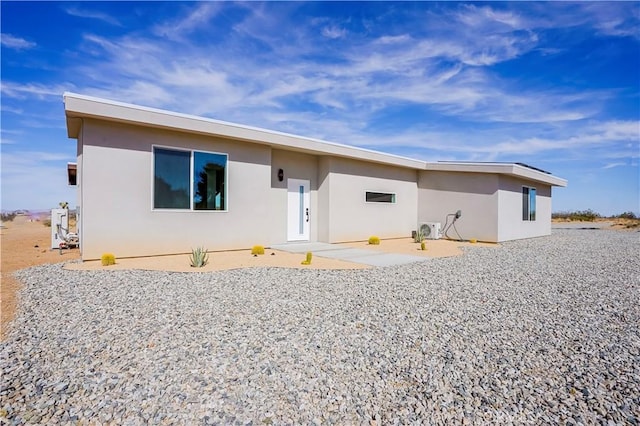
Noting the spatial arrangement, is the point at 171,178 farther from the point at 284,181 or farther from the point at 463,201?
the point at 463,201

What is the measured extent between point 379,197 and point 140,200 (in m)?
8.49

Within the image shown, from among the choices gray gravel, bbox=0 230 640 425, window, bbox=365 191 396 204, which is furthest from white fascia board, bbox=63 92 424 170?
gray gravel, bbox=0 230 640 425

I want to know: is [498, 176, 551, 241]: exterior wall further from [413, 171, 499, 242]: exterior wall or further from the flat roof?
the flat roof

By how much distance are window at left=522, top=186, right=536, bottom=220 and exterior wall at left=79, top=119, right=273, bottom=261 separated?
12.7 meters

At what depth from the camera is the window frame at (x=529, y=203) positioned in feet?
51.2

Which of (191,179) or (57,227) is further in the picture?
(57,227)

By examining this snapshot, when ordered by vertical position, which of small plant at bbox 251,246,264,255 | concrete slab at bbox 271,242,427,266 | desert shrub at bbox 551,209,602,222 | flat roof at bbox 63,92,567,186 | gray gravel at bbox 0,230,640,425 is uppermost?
flat roof at bbox 63,92,567,186

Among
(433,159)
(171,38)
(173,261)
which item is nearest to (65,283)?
(173,261)

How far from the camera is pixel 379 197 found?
526 inches

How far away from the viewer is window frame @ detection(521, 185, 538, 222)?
15.6 metres

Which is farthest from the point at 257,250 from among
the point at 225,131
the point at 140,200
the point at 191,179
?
the point at 225,131

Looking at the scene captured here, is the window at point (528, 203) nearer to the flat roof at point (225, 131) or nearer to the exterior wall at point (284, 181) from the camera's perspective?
the flat roof at point (225, 131)

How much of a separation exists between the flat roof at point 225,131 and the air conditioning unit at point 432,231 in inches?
93.4

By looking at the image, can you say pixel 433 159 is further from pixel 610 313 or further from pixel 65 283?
pixel 65 283
